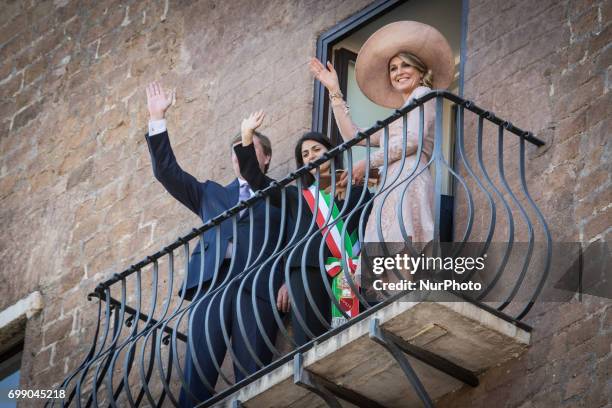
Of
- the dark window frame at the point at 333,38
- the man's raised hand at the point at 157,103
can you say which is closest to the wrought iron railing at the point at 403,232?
the man's raised hand at the point at 157,103

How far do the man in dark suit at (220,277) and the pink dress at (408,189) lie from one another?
599 mm

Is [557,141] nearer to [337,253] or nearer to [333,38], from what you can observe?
[337,253]

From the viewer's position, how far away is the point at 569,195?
7.11 metres

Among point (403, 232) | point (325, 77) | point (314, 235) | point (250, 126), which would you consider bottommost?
point (403, 232)

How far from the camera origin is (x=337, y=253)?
24.8 ft

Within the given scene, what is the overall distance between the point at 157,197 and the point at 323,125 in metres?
1.31

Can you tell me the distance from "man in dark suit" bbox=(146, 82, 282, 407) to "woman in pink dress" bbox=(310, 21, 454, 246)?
60 centimetres

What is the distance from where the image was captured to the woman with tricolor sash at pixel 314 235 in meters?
7.16

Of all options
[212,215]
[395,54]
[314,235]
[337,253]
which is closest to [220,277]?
[212,215]

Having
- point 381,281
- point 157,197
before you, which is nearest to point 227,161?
point 157,197

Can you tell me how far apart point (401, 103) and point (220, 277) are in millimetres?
1300

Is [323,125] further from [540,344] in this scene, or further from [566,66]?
[540,344]

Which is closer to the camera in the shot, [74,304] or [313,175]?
[313,175]

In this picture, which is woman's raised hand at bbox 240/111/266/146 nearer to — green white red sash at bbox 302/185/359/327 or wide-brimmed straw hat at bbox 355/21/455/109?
green white red sash at bbox 302/185/359/327
